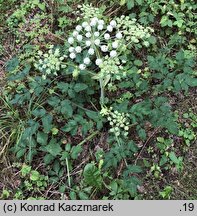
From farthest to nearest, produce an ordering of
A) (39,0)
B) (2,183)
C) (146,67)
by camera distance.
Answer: (39,0)
(146,67)
(2,183)

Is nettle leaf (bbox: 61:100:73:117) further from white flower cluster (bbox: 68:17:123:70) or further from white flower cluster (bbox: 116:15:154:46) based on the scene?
white flower cluster (bbox: 116:15:154:46)

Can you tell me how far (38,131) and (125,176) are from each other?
2.52 ft

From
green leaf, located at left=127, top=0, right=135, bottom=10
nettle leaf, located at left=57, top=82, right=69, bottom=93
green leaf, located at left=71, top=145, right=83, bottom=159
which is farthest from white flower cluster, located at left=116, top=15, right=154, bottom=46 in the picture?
green leaf, located at left=71, top=145, right=83, bottom=159

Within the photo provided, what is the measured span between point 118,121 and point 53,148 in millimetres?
542

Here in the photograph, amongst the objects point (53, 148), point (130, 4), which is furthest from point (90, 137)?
point (130, 4)

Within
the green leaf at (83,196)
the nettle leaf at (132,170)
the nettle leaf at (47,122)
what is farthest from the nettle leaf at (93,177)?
the nettle leaf at (47,122)

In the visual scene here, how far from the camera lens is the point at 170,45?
348cm

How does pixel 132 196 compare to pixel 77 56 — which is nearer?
pixel 132 196

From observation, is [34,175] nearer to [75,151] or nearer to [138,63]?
[75,151]

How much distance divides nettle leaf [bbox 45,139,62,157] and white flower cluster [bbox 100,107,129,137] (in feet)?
1.39

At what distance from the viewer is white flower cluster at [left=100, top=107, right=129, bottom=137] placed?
2.94 meters

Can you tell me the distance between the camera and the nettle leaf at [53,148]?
3083 mm

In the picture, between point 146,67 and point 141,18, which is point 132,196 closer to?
point 146,67

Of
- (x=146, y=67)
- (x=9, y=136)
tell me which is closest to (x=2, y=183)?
(x=9, y=136)
